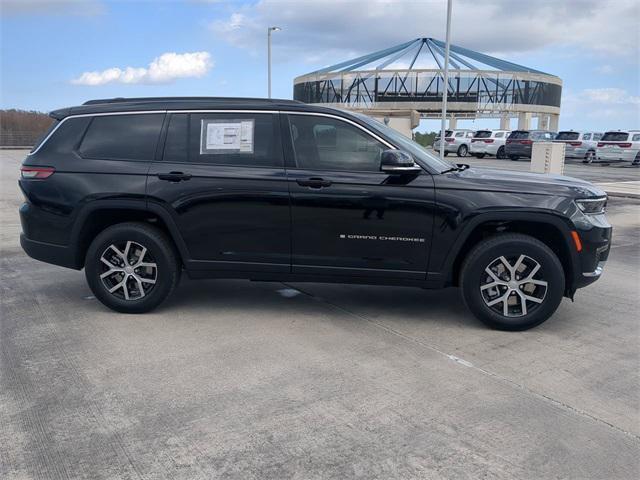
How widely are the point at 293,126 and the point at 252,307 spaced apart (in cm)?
174

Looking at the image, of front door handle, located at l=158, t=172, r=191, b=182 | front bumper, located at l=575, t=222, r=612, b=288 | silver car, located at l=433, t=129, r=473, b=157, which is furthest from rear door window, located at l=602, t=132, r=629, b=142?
front door handle, located at l=158, t=172, r=191, b=182

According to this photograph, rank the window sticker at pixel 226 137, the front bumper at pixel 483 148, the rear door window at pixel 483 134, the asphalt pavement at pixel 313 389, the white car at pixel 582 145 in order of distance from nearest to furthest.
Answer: the asphalt pavement at pixel 313 389 → the window sticker at pixel 226 137 → the white car at pixel 582 145 → the front bumper at pixel 483 148 → the rear door window at pixel 483 134

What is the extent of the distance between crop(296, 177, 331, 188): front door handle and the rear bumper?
7.20ft

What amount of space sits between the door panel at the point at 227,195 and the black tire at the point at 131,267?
0.24m

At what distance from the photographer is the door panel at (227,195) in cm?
486

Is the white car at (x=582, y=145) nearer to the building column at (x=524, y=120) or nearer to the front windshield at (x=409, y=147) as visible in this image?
the building column at (x=524, y=120)

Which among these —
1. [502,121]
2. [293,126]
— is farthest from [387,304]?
[502,121]

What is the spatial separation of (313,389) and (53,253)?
2.94 meters

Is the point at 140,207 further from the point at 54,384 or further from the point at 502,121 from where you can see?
the point at 502,121

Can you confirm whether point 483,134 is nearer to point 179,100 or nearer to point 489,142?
point 489,142

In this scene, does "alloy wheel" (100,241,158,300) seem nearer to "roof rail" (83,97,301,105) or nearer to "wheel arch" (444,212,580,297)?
"roof rail" (83,97,301,105)

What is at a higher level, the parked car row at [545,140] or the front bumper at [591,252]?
the parked car row at [545,140]

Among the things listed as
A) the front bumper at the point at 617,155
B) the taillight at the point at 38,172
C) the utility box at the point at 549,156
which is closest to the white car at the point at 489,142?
the front bumper at the point at 617,155

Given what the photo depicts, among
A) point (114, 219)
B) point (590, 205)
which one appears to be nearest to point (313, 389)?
point (114, 219)
